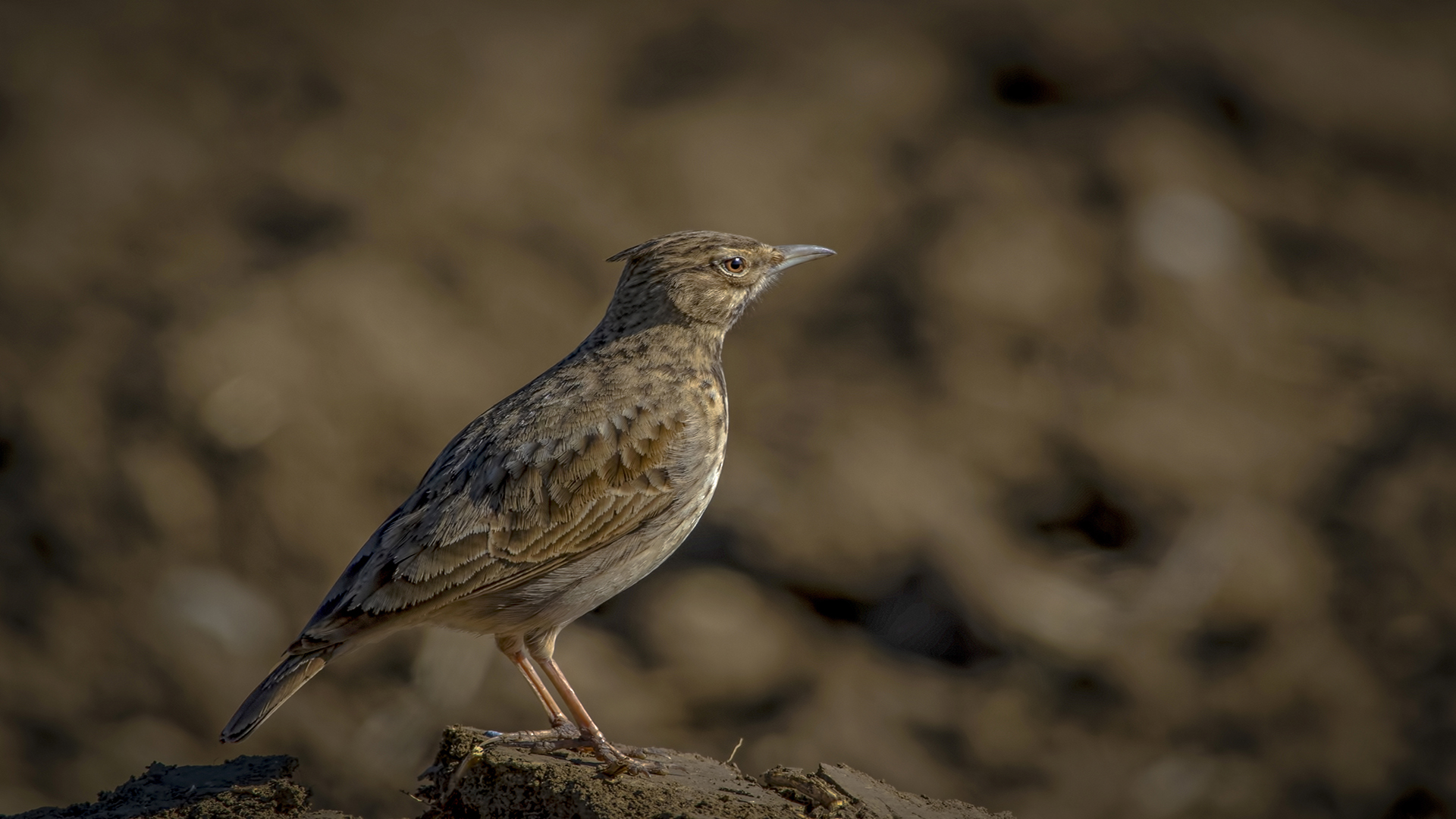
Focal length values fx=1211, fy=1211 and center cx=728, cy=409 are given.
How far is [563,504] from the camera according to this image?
13.0 ft

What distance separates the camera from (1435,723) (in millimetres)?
7410

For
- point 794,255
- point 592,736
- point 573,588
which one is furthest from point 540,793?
point 794,255

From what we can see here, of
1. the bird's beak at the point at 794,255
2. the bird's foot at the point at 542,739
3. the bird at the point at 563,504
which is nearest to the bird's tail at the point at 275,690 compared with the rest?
the bird at the point at 563,504

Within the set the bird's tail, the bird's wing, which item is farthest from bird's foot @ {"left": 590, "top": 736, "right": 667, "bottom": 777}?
the bird's tail

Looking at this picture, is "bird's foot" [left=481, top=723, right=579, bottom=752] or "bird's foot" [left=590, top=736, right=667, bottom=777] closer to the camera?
"bird's foot" [left=590, top=736, right=667, bottom=777]

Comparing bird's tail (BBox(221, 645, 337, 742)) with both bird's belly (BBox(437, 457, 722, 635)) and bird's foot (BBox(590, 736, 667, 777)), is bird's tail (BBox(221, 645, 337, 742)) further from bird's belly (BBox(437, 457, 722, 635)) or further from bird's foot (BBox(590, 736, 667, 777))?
bird's foot (BBox(590, 736, 667, 777))

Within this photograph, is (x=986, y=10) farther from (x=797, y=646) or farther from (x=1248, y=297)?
(x=797, y=646)

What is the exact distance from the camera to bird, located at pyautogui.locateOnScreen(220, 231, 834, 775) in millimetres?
3701

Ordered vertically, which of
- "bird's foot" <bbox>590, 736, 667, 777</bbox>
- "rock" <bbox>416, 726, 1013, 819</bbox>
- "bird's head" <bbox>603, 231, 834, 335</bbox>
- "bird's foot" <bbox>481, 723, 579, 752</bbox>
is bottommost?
"rock" <bbox>416, 726, 1013, 819</bbox>

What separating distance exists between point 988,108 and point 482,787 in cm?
715

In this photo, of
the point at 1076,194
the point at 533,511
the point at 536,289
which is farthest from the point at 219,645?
the point at 1076,194

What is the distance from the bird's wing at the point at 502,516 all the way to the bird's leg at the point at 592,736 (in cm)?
40

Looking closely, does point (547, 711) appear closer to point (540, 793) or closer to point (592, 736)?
point (592, 736)

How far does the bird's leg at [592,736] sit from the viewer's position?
348 cm
